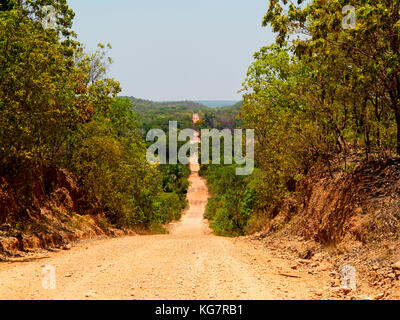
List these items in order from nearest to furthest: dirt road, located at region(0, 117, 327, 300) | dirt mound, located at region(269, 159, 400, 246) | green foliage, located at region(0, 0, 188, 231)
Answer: dirt road, located at region(0, 117, 327, 300), dirt mound, located at region(269, 159, 400, 246), green foliage, located at region(0, 0, 188, 231)

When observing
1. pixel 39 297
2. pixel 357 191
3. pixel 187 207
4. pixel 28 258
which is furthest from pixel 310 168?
pixel 187 207

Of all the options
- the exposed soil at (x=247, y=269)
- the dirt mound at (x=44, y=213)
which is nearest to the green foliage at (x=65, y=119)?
the dirt mound at (x=44, y=213)

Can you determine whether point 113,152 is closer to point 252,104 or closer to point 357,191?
point 252,104

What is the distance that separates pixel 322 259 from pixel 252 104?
601 inches

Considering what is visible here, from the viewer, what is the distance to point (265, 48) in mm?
28312

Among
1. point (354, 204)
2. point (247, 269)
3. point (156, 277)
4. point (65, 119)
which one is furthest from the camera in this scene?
point (65, 119)

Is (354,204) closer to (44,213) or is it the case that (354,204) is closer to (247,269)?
(247,269)

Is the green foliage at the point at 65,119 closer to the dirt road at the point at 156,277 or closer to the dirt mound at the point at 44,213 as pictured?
the dirt mound at the point at 44,213

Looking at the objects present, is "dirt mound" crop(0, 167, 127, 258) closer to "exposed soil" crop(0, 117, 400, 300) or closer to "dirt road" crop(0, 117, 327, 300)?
"exposed soil" crop(0, 117, 400, 300)

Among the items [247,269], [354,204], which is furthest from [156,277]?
[354,204]

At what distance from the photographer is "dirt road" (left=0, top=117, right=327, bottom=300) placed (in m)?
6.48

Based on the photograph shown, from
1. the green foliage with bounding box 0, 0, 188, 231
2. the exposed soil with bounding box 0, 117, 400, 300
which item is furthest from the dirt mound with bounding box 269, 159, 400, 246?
the green foliage with bounding box 0, 0, 188, 231

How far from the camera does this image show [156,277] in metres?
7.90

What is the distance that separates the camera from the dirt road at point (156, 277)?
21.2ft
